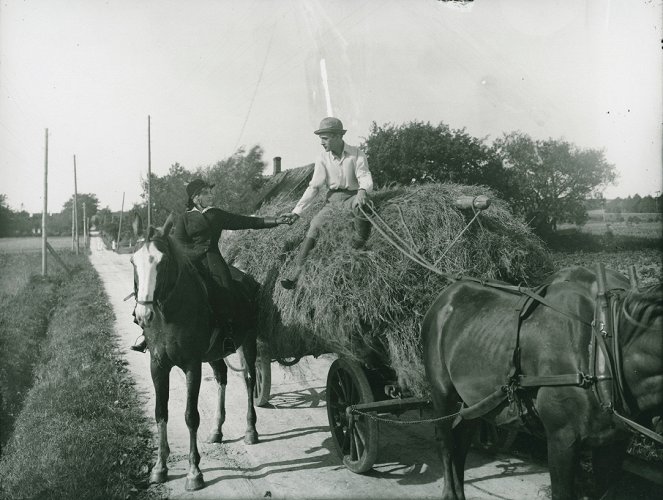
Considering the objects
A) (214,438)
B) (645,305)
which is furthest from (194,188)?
(645,305)

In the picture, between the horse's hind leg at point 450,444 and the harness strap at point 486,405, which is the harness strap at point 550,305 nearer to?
the harness strap at point 486,405

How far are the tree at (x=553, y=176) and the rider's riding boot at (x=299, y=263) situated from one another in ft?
98.2

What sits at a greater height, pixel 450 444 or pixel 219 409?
pixel 450 444

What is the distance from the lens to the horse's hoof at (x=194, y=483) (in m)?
4.62

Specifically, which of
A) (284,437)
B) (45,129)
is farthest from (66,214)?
(284,437)

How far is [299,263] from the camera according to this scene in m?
5.09

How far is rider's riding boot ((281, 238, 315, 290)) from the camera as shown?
4.98 metres

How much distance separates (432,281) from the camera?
184 inches

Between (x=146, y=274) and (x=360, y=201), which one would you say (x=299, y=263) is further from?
(x=146, y=274)

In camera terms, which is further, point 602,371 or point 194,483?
point 194,483

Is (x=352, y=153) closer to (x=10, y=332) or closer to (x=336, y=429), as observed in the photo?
(x=336, y=429)

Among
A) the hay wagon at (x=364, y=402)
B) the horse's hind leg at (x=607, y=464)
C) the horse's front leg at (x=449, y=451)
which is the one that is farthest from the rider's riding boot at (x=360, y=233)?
the horse's hind leg at (x=607, y=464)

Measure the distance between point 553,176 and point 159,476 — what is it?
35.0 metres

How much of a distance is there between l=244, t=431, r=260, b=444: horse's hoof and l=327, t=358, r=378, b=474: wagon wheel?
103 cm
